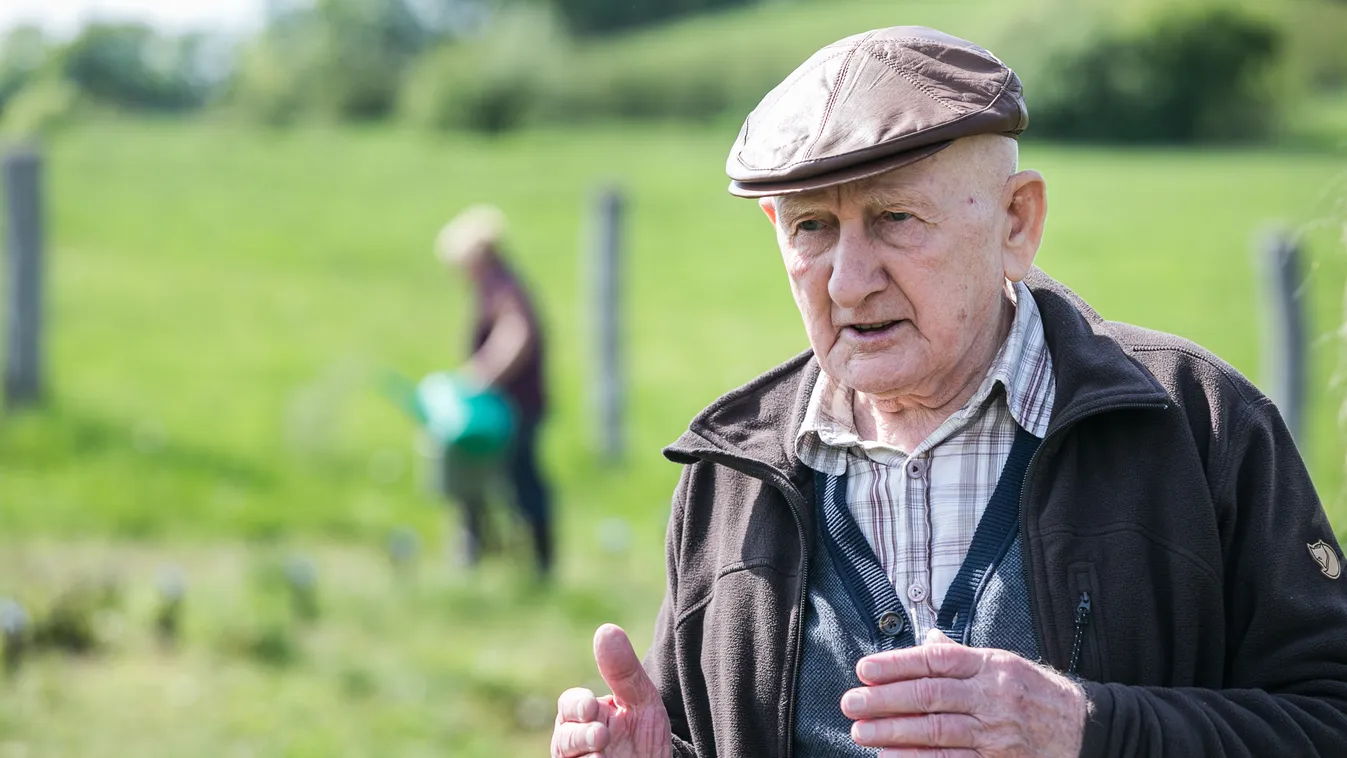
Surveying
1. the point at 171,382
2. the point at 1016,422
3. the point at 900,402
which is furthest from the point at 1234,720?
the point at 171,382

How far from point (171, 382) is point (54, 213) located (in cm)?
671

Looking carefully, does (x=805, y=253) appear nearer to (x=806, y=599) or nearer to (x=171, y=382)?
(x=806, y=599)

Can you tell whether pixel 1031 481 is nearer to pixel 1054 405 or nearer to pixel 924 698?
pixel 1054 405

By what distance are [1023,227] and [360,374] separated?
36.3 ft

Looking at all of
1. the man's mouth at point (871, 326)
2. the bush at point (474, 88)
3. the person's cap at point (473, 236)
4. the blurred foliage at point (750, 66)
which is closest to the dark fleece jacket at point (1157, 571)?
the man's mouth at point (871, 326)

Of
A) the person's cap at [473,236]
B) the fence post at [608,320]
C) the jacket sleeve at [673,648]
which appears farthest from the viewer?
the fence post at [608,320]

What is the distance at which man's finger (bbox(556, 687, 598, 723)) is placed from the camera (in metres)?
2.03

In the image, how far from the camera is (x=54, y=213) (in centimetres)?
1742

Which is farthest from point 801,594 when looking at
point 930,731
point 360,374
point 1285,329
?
point 360,374

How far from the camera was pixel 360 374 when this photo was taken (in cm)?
1262

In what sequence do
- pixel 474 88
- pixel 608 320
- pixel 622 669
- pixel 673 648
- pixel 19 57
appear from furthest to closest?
pixel 474 88, pixel 608 320, pixel 19 57, pixel 673 648, pixel 622 669

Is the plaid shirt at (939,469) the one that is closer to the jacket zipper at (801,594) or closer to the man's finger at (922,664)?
the jacket zipper at (801,594)

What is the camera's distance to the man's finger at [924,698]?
167 cm

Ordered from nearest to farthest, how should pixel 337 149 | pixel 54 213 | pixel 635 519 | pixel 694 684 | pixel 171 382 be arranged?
1. pixel 694 684
2. pixel 635 519
3. pixel 171 382
4. pixel 54 213
5. pixel 337 149
